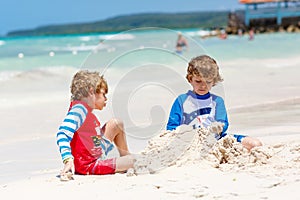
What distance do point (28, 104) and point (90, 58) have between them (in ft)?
17.3

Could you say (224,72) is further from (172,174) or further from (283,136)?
(172,174)

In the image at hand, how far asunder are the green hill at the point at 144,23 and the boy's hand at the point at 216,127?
96.2 m

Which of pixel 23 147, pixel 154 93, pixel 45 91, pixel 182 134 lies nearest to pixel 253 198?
pixel 182 134

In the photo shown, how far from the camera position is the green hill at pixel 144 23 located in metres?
107

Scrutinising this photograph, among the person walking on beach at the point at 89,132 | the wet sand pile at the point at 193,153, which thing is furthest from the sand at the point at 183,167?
the person walking on beach at the point at 89,132

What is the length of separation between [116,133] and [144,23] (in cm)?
10579

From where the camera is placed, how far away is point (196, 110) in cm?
383

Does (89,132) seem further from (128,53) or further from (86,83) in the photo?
(128,53)

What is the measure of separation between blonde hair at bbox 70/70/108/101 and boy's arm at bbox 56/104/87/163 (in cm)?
9

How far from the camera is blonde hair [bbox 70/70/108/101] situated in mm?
3551

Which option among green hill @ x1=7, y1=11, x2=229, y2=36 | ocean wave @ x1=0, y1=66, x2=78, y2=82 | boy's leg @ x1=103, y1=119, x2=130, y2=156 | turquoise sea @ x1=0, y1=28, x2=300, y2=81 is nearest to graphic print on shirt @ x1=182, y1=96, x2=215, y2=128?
turquoise sea @ x1=0, y1=28, x2=300, y2=81

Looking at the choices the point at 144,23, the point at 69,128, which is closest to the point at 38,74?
the point at 69,128

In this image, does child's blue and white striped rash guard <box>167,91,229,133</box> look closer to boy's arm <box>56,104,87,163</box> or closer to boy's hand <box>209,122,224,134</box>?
boy's hand <box>209,122,224,134</box>

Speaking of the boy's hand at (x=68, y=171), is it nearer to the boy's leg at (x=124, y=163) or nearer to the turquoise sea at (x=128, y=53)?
the boy's leg at (x=124, y=163)
